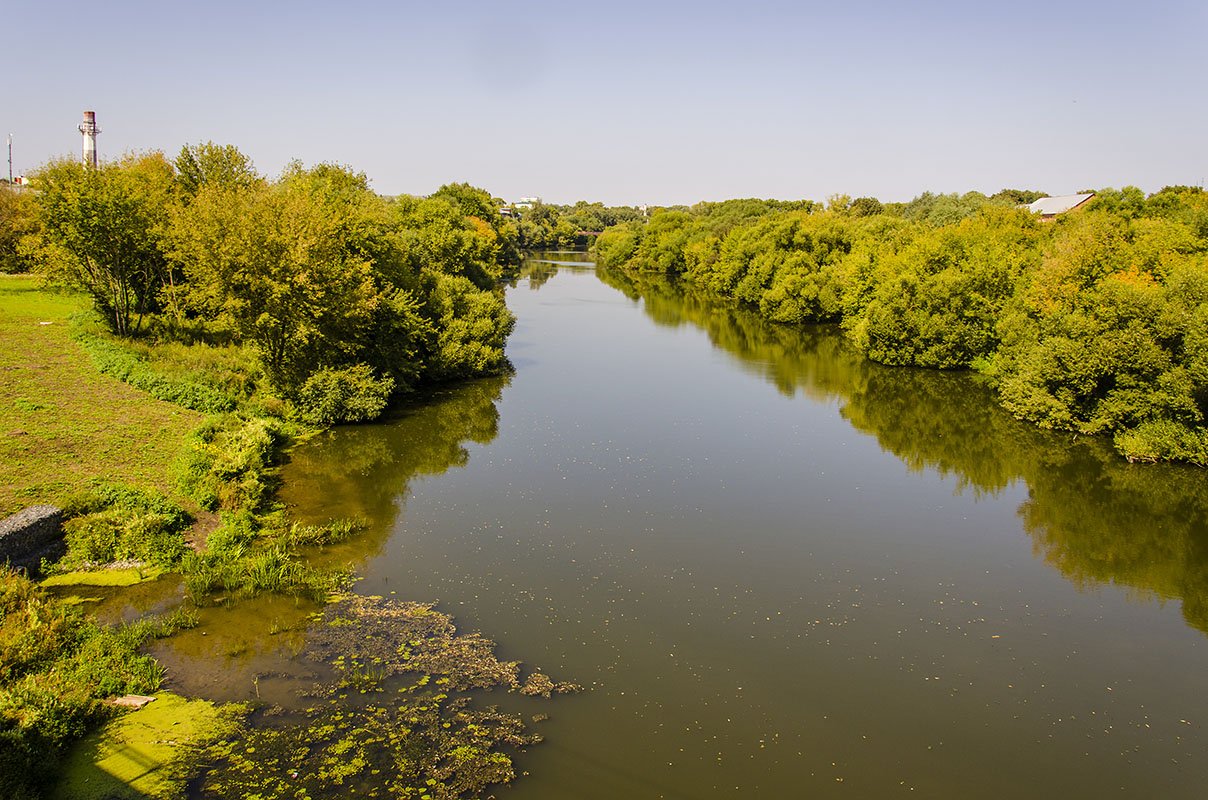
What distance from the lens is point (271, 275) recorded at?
88.2ft

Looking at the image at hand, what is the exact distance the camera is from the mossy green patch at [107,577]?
1502cm

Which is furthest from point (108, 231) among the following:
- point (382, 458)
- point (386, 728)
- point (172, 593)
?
point (386, 728)

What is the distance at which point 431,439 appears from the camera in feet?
89.4

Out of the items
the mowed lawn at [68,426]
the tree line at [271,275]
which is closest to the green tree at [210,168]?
the tree line at [271,275]

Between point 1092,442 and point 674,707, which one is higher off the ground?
point 1092,442

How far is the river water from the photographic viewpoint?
38.8ft

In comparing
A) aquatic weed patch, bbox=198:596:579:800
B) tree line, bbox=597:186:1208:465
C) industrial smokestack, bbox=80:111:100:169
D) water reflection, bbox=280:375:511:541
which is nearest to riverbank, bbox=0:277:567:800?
aquatic weed patch, bbox=198:596:579:800

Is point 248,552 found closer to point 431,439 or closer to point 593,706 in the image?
point 593,706

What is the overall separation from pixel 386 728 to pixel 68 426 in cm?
1479

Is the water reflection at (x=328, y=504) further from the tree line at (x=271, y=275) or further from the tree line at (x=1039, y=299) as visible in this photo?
the tree line at (x=1039, y=299)

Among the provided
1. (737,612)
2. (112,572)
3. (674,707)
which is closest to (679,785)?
(674,707)

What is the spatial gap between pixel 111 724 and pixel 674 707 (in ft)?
28.1

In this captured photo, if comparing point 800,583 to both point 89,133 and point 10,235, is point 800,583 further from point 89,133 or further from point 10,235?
point 89,133

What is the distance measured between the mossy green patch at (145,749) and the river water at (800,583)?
4575 millimetres
